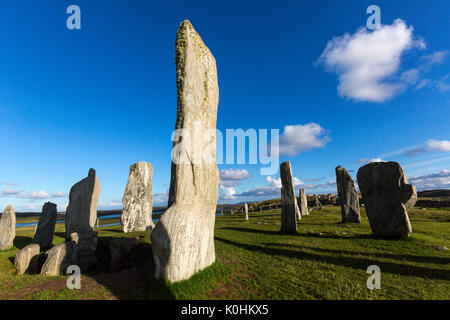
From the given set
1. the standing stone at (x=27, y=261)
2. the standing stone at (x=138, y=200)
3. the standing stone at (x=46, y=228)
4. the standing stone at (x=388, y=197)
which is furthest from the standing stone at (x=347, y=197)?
the standing stone at (x=46, y=228)

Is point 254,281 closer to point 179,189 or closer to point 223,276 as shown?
point 223,276

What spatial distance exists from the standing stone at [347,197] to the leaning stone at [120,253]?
1529 centimetres

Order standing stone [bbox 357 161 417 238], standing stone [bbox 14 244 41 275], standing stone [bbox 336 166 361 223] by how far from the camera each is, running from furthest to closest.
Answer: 1. standing stone [bbox 336 166 361 223]
2. standing stone [bbox 357 161 417 238]
3. standing stone [bbox 14 244 41 275]

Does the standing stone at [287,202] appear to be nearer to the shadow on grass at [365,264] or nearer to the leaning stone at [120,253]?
the shadow on grass at [365,264]

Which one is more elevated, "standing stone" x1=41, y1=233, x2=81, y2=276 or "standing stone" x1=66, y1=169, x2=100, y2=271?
"standing stone" x1=66, y1=169, x2=100, y2=271

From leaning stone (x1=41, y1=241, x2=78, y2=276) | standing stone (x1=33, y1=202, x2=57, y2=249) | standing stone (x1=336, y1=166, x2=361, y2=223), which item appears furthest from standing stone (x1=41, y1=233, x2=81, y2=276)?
standing stone (x1=336, y1=166, x2=361, y2=223)

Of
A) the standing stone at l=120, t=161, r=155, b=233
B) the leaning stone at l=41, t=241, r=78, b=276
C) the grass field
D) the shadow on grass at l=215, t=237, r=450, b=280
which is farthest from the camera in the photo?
the standing stone at l=120, t=161, r=155, b=233

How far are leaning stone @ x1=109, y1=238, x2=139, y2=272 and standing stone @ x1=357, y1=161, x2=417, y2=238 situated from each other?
40.5ft

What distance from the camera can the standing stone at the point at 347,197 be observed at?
16.4 metres

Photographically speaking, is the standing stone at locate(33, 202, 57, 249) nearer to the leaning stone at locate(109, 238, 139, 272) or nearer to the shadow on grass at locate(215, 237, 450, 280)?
the leaning stone at locate(109, 238, 139, 272)

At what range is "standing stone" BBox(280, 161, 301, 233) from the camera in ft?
44.1

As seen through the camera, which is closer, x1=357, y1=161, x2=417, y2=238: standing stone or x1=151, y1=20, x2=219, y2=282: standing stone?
x1=151, y1=20, x2=219, y2=282: standing stone

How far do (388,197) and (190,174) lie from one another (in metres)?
10.6

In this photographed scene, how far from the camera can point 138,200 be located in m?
17.8
